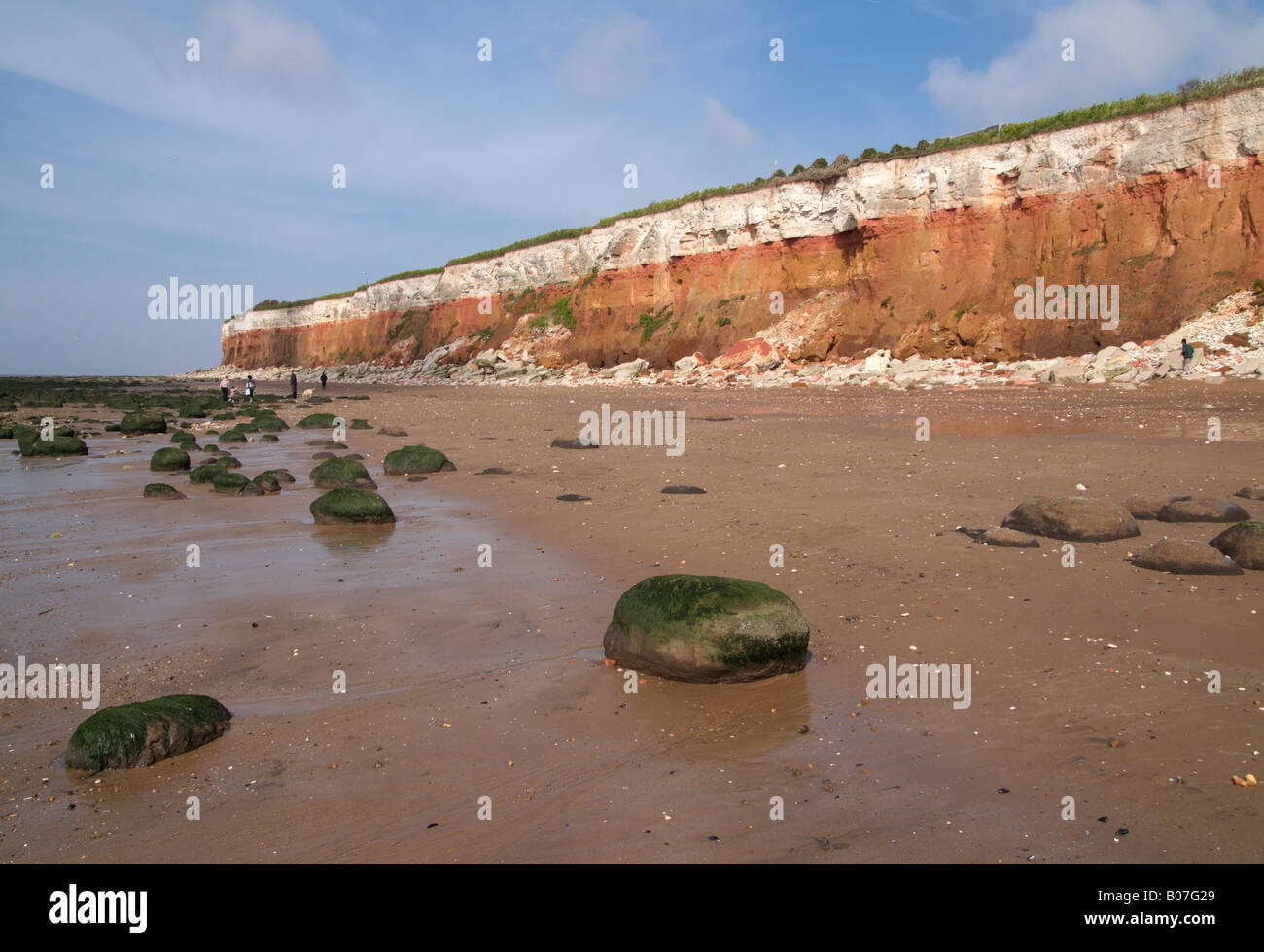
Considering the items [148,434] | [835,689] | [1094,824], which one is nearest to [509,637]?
[835,689]

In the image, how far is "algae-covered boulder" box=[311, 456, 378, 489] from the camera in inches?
530

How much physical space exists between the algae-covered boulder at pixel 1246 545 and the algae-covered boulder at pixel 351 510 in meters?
8.82

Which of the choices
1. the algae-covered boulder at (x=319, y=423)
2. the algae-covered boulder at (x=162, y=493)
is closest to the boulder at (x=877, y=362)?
the algae-covered boulder at (x=319, y=423)

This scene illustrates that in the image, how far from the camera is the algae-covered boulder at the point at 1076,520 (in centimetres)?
765

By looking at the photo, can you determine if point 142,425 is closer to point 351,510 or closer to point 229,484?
point 229,484

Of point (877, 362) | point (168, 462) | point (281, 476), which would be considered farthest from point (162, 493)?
point (877, 362)

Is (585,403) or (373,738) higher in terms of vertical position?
(585,403)

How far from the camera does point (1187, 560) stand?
6.58 metres

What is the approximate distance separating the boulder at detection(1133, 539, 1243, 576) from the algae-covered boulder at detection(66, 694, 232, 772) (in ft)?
22.9

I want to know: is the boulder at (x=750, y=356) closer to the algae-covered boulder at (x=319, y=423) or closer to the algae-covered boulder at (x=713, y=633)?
the algae-covered boulder at (x=319, y=423)

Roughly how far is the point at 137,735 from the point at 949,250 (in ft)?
120

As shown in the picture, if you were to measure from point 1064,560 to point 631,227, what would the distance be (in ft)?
154

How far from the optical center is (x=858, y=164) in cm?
3816
